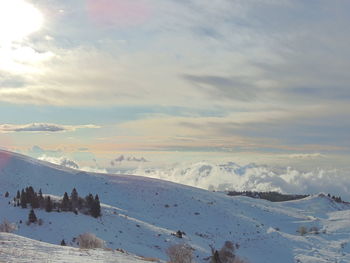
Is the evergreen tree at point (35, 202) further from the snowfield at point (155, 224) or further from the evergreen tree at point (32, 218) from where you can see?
the evergreen tree at point (32, 218)

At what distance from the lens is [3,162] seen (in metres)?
110

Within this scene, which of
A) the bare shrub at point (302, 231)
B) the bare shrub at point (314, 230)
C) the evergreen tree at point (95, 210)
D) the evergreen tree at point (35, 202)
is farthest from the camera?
the bare shrub at point (314, 230)

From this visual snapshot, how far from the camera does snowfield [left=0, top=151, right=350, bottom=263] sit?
51.8 metres

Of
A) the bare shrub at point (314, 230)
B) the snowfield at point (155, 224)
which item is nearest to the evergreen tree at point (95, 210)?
the snowfield at point (155, 224)

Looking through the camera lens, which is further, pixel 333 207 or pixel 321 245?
pixel 333 207

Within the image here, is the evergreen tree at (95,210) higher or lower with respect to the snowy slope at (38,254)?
lower

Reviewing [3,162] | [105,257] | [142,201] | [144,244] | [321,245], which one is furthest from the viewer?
[3,162]

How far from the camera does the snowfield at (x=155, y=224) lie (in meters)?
51.8

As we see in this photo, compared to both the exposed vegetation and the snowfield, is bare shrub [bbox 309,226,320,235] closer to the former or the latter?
the snowfield

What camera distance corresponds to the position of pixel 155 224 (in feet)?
260

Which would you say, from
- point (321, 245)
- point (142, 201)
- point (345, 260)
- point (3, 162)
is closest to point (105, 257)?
point (345, 260)

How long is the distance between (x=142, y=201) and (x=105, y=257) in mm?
79903

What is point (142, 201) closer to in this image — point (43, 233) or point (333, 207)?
point (43, 233)

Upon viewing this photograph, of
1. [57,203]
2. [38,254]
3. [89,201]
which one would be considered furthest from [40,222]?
[38,254]
